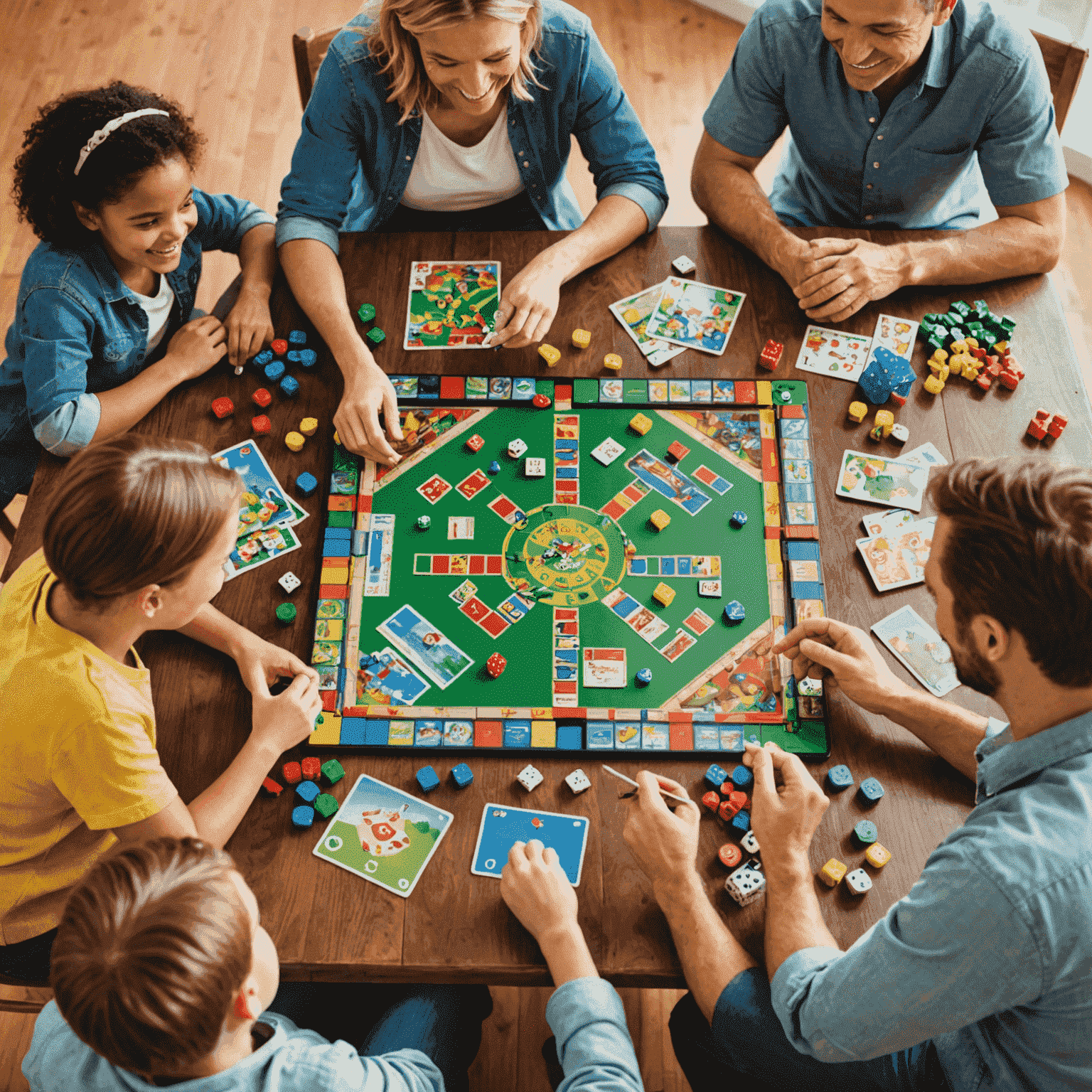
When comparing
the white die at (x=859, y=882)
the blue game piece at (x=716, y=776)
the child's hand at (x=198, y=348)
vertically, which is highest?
the child's hand at (x=198, y=348)

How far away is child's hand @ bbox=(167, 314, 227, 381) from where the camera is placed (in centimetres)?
A: 197

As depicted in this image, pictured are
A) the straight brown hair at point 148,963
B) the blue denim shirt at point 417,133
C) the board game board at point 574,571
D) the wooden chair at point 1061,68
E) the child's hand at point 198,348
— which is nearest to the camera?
the straight brown hair at point 148,963

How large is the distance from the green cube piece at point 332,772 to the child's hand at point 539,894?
0.31m

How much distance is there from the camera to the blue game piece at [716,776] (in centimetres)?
157

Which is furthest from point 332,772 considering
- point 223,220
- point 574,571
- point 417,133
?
point 417,133

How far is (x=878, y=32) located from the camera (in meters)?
1.95

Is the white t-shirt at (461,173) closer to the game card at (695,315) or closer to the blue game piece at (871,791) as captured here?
the game card at (695,315)

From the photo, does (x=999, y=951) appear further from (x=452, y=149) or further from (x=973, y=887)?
(x=452, y=149)

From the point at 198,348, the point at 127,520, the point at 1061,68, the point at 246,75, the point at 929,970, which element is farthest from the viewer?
the point at 246,75

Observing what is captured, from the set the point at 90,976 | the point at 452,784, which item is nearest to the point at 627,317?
the point at 452,784

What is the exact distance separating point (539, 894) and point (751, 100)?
5.92 feet

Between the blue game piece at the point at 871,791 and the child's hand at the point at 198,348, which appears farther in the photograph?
the child's hand at the point at 198,348

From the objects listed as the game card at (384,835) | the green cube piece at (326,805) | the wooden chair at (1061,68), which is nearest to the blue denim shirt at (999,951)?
the game card at (384,835)

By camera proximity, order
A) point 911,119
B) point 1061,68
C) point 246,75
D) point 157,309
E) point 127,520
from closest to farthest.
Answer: point 127,520
point 157,309
point 911,119
point 1061,68
point 246,75
